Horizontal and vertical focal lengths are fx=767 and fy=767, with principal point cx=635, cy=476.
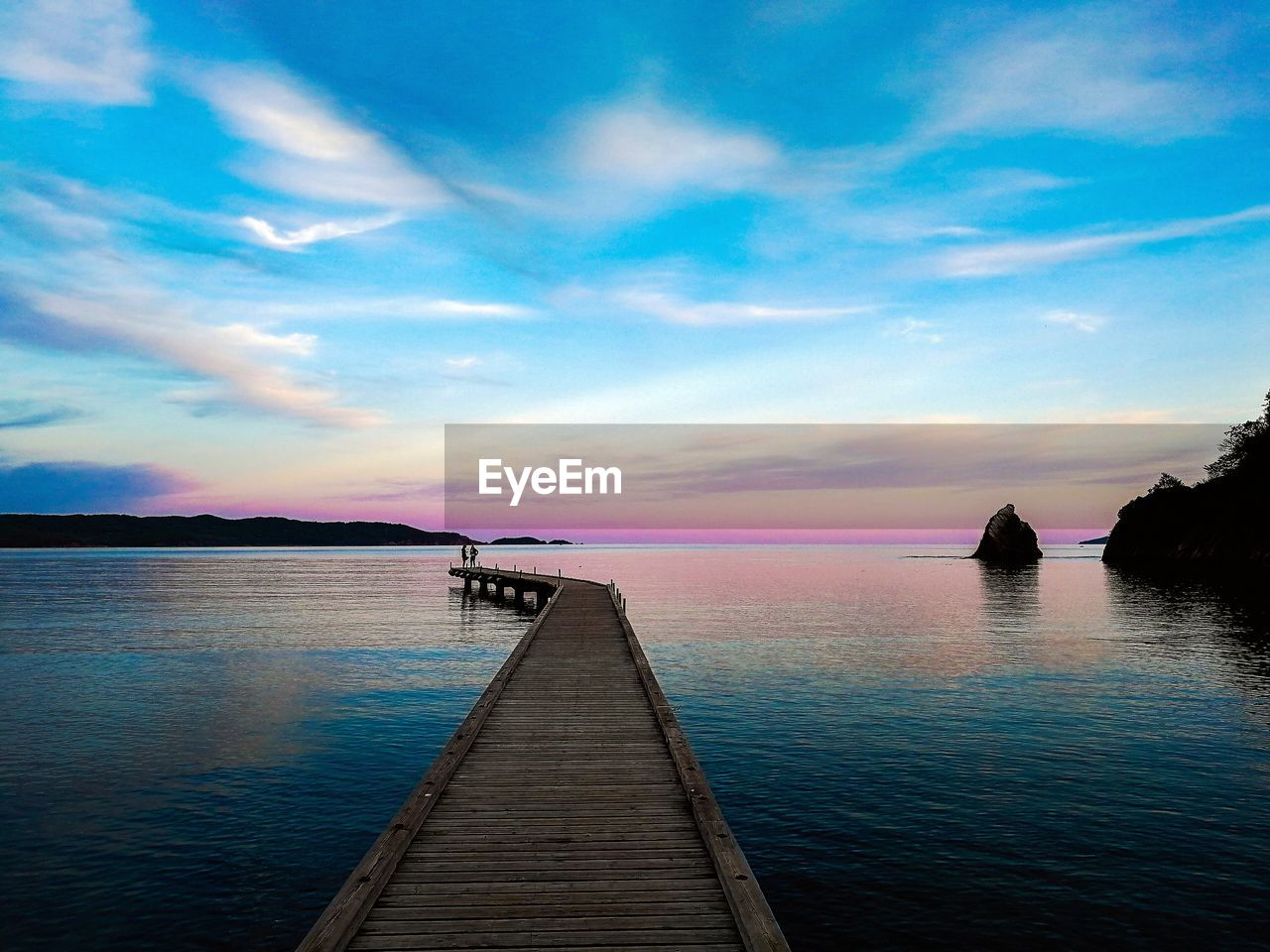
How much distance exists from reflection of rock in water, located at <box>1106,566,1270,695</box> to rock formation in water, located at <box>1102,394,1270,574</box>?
27963mm

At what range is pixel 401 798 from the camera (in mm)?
14594

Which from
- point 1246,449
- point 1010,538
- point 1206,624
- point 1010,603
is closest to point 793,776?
point 1206,624

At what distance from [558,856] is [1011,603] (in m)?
57.1

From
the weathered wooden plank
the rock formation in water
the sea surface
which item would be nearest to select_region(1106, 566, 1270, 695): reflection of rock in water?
the sea surface

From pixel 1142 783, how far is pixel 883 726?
5682mm

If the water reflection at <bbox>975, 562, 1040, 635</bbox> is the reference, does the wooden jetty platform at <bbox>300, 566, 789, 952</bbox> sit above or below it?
above

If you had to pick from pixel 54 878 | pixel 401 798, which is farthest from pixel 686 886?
pixel 54 878

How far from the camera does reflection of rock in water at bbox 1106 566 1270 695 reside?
2827 cm

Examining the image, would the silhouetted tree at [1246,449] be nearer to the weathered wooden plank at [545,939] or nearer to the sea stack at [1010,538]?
the sea stack at [1010,538]

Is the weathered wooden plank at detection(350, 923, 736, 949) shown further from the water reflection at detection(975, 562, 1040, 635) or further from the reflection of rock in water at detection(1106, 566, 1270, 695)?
the water reflection at detection(975, 562, 1040, 635)

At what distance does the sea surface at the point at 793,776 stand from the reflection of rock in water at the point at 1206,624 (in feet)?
1.31

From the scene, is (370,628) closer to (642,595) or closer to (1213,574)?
(642,595)

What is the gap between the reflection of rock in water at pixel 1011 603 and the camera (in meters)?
43.6

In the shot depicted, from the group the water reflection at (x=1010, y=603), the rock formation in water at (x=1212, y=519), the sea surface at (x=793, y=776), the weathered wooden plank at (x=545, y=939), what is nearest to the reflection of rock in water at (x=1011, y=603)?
the water reflection at (x=1010, y=603)
